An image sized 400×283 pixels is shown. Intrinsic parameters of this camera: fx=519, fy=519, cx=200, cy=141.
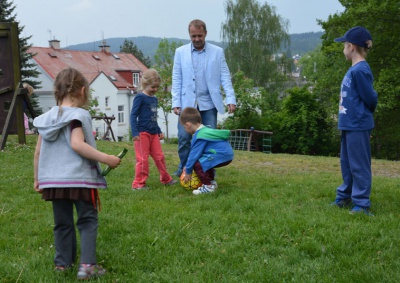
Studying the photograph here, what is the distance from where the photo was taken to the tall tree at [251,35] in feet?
177

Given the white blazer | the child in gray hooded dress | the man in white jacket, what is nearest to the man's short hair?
the man in white jacket

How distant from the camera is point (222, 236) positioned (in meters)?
4.70

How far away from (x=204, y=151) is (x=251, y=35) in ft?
160

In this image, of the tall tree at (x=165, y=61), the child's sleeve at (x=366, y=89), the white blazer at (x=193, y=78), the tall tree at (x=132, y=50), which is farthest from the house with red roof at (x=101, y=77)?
the child's sleeve at (x=366, y=89)

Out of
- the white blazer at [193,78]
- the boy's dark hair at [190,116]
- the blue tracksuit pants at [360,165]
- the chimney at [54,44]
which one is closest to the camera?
the blue tracksuit pants at [360,165]

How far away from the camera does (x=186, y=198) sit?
6.43 meters

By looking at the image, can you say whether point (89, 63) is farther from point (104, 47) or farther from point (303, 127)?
point (303, 127)

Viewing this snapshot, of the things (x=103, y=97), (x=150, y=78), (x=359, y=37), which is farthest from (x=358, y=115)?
(x=103, y=97)

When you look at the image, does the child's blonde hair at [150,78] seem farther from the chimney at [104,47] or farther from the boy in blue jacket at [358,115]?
the chimney at [104,47]

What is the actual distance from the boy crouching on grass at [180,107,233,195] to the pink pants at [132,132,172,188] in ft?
2.27

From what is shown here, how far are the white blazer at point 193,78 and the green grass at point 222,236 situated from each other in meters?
1.35

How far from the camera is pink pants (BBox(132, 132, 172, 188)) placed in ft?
23.9

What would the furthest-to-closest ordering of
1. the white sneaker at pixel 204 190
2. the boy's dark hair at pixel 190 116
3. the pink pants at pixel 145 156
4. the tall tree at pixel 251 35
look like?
the tall tree at pixel 251 35 < the pink pants at pixel 145 156 < the boy's dark hair at pixel 190 116 < the white sneaker at pixel 204 190

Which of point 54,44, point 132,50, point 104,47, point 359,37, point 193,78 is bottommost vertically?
point 193,78
